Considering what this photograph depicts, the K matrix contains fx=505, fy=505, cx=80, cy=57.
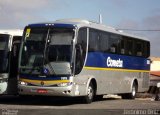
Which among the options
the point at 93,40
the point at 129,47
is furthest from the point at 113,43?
the point at 93,40

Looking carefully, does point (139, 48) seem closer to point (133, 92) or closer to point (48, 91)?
point (133, 92)

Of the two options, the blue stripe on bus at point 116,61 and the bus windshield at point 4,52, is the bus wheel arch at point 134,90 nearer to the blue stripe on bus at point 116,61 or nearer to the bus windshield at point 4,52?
the blue stripe on bus at point 116,61

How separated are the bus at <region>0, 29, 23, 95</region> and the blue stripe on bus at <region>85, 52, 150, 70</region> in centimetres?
322

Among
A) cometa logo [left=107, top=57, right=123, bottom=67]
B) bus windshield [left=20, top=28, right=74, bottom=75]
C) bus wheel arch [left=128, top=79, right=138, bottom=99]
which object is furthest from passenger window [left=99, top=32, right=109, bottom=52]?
bus wheel arch [left=128, top=79, right=138, bottom=99]

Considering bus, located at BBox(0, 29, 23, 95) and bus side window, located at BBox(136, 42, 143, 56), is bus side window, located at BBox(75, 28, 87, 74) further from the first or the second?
bus side window, located at BBox(136, 42, 143, 56)

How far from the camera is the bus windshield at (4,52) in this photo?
21609 millimetres

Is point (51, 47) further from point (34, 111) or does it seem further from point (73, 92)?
point (34, 111)

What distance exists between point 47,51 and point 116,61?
5.69 metres

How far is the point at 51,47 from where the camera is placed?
20.8 meters

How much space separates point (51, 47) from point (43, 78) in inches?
52.0

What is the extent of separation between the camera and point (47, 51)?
2075cm

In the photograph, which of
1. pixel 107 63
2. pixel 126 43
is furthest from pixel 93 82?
pixel 126 43

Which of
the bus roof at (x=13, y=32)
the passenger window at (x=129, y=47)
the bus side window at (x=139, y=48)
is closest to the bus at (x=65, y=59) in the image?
the bus roof at (x=13, y=32)

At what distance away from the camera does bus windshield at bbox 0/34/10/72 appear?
21609 millimetres
